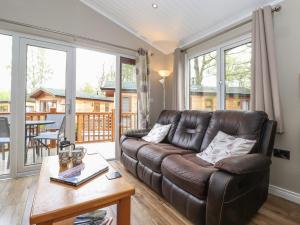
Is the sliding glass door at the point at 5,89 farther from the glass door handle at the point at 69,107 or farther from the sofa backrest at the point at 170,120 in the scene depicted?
the sofa backrest at the point at 170,120

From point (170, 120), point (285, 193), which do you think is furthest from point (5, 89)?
point (285, 193)

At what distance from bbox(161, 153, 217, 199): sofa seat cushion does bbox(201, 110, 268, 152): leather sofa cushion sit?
0.47 metres

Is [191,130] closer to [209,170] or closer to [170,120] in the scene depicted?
[170,120]

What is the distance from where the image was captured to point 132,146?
8.09 ft

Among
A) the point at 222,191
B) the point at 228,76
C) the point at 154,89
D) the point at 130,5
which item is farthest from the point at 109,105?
the point at 222,191

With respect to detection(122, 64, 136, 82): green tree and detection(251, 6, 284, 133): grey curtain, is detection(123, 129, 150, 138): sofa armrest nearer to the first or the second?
detection(122, 64, 136, 82): green tree

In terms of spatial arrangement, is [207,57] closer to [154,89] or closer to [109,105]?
[154,89]

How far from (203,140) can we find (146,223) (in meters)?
1.16

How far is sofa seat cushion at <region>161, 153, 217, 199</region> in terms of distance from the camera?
4.40 ft

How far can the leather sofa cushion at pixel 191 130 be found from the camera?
226cm

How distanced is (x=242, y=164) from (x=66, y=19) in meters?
3.16

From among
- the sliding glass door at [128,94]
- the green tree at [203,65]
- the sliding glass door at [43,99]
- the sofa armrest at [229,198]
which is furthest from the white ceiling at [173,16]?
the sofa armrest at [229,198]

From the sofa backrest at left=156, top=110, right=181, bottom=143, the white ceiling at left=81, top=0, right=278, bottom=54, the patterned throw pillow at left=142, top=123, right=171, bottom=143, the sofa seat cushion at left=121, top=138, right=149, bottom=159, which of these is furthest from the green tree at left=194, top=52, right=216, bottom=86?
the sofa seat cushion at left=121, top=138, right=149, bottom=159

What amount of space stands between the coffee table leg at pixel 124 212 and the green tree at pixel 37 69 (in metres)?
2.33
